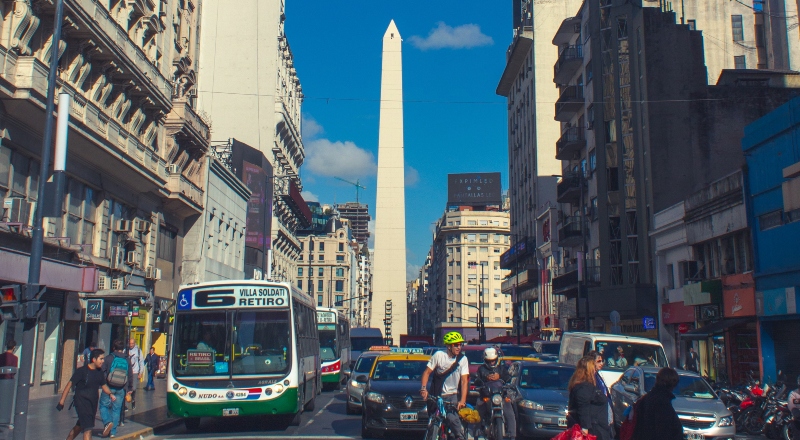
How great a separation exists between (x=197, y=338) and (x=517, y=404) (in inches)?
236

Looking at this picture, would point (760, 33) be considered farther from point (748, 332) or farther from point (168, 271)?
point (168, 271)

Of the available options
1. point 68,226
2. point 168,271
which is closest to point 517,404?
point 68,226

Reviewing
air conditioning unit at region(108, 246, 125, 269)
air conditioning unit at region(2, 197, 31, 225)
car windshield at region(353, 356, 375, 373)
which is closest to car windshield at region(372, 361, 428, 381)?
car windshield at region(353, 356, 375, 373)

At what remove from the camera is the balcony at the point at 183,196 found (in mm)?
30625

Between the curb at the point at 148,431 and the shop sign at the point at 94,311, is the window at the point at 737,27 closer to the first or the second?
the shop sign at the point at 94,311

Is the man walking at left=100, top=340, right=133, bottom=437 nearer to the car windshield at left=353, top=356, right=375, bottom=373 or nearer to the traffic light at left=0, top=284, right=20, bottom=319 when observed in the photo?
the traffic light at left=0, top=284, right=20, bottom=319

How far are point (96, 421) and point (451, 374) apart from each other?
31.7 feet

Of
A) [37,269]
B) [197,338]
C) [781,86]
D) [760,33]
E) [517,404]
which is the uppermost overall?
[760,33]

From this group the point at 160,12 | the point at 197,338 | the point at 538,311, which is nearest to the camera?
the point at 197,338

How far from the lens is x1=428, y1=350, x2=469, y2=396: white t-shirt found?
951 centimetres

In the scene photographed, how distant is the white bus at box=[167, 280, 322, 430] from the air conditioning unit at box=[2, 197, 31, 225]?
660cm

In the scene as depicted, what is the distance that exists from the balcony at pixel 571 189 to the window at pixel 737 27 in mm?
11758

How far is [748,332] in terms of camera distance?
82.9ft

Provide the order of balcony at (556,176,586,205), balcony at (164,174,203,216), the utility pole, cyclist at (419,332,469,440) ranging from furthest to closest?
1. balcony at (556,176,586,205)
2. balcony at (164,174,203,216)
3. the utility pole
4. cyclist at (419,332,469,440)
